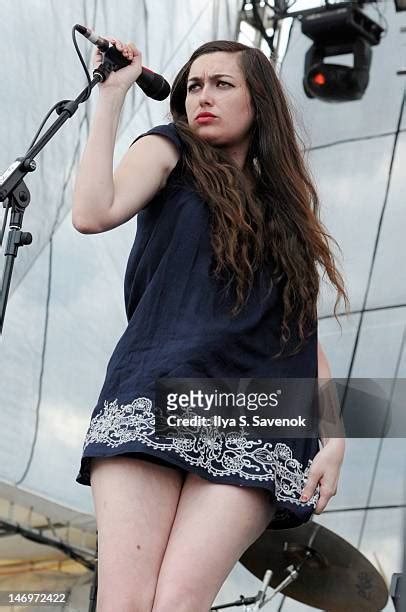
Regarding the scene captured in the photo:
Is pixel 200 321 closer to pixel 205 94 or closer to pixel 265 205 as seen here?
pixel 265 205

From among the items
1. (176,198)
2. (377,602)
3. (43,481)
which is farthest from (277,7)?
(176,198)

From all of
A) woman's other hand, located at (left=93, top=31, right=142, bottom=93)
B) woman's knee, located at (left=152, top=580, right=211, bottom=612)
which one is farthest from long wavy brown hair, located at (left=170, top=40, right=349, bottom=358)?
woman's knee, located at (left=152, top=580, right=211, bottom=612)

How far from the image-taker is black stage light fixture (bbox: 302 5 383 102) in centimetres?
358

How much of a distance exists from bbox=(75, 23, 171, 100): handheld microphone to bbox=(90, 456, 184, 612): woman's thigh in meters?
0.61

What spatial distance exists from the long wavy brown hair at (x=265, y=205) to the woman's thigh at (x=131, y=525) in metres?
0.27

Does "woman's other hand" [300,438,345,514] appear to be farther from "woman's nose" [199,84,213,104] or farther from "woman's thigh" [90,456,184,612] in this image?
"woman's nose" [199,84,213,104]

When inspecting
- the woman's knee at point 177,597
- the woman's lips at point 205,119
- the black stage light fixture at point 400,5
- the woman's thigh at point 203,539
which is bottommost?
the woman's knee at point 177,597

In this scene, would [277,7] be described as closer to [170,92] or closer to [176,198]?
[170,92]

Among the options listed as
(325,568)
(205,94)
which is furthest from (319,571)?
(205,94)

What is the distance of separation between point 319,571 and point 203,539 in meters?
1.53

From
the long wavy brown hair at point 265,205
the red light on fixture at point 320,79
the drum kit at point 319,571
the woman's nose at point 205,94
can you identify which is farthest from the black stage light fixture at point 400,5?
the woman's nose at point 205,94

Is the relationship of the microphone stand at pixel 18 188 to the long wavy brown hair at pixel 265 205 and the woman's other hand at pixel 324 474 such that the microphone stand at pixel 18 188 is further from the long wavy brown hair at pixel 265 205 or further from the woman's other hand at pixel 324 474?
the woman's other hand at pixel 324 474

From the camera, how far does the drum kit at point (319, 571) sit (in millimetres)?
2719

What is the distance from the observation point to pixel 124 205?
1421 millimetres
